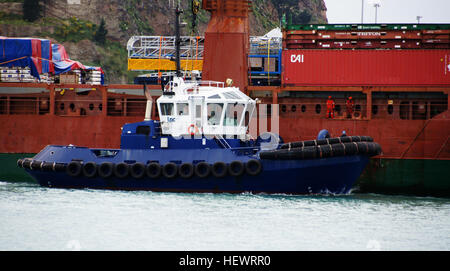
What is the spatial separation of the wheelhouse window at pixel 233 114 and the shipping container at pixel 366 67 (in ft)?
11.4

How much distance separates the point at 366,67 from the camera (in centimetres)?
2278

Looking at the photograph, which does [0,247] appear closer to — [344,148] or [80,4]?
[344,148]

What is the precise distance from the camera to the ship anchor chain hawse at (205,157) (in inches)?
744

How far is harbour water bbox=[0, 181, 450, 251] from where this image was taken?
13703 mm

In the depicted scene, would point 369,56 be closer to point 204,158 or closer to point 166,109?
point 204,158

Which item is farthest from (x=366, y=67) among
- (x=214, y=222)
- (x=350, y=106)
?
(x=214, y=222)

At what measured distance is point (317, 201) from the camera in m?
18.4

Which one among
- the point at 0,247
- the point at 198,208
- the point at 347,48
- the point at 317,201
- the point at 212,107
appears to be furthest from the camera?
the point at 347,48

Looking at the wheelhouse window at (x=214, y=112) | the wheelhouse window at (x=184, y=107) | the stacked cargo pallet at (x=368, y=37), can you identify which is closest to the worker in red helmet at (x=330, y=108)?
the stacked cargo pallet at (x=368, y=37)

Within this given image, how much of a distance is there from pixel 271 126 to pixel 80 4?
146ft

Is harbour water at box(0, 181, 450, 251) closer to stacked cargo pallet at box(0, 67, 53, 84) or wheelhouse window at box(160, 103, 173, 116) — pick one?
wheelhouse window at box(160, 103, 173, 116)

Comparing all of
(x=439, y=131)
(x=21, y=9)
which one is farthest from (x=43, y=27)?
(x=439, y=131)

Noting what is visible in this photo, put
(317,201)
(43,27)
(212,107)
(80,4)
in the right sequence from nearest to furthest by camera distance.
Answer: (317,201)
(212,107)
(43,27)
(80,4)
